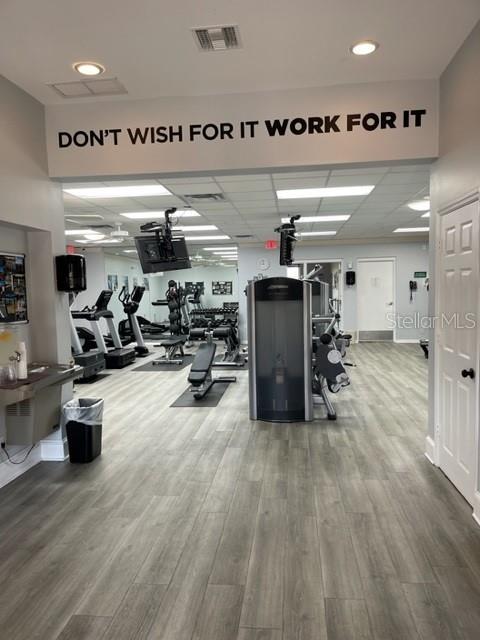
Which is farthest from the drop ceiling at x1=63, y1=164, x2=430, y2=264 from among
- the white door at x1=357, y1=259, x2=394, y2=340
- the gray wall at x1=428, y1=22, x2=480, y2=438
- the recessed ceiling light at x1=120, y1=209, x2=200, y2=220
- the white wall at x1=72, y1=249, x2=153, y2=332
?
the white wall at x1=72, y1=249, x2=153, y2=332

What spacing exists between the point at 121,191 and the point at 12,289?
2718mm

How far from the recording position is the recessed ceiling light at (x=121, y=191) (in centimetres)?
560

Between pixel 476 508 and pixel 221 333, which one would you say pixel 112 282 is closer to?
pixel 221 333

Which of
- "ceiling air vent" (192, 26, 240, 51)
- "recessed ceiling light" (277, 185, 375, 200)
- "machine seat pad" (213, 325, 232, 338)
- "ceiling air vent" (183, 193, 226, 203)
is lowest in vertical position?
"machine seat pad" (213, 325, 232, 338)

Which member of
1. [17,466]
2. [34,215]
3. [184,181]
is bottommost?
[17,466]

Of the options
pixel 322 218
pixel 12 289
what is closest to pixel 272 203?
pixel 322 218

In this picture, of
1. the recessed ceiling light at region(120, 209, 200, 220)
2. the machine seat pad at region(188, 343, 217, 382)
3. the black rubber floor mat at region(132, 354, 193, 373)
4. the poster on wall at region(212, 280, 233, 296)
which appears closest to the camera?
the machine seat pad at region(188, 343, 217, 382)

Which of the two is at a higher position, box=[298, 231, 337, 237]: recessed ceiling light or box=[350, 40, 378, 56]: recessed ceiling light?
box=[350, 40, 378, 56]: recessed ceiling light

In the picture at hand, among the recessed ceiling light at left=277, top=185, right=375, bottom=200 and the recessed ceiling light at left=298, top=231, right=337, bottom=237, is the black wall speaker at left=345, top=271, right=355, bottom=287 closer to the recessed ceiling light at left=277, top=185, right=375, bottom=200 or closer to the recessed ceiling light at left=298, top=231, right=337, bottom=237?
the recessed ceiling light at left=298, top=231, right=337, bottom=237

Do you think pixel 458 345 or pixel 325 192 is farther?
pixel 325 192

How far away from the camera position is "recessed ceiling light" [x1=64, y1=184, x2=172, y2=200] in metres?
5.60

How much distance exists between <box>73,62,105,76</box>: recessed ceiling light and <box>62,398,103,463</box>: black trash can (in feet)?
8.85

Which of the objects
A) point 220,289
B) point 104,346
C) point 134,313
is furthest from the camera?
point 220,289

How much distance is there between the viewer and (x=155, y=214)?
7492 mm
